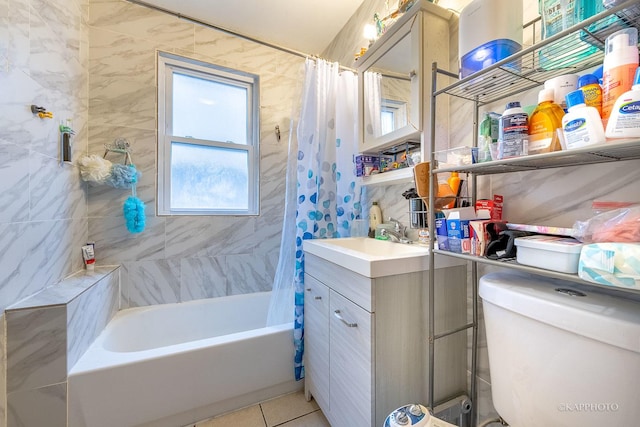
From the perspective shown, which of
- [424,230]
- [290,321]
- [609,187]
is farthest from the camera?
[290,321]

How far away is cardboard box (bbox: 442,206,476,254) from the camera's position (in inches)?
29.8

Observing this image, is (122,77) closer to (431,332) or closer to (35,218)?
(35,218)

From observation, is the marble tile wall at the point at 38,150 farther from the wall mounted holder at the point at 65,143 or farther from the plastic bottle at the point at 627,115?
the plastic bottle at the point at 627,115

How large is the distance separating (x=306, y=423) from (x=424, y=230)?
1183 millimetres

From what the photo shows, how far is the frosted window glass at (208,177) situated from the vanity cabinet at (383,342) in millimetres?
1363

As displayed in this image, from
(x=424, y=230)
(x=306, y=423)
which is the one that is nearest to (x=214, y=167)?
(x=424, y=230)

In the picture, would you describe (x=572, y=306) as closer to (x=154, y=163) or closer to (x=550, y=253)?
(x=550, y=253)

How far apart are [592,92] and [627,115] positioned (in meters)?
0.12

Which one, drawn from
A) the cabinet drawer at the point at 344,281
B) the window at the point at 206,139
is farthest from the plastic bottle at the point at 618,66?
the window at the point at 206,139

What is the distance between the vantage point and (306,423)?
128 cm

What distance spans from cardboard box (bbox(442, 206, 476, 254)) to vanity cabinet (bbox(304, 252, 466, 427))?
0.62 feet

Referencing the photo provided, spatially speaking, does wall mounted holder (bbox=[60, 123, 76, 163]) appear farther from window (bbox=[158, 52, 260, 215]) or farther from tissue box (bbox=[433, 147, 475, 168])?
tissue box (bbox=[433, 147, 475, 168])

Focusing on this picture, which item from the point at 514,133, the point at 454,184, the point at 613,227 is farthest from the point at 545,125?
the point at 454,184

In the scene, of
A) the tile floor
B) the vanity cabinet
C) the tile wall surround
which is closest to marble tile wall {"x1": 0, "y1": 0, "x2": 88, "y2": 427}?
the tile wall surround
